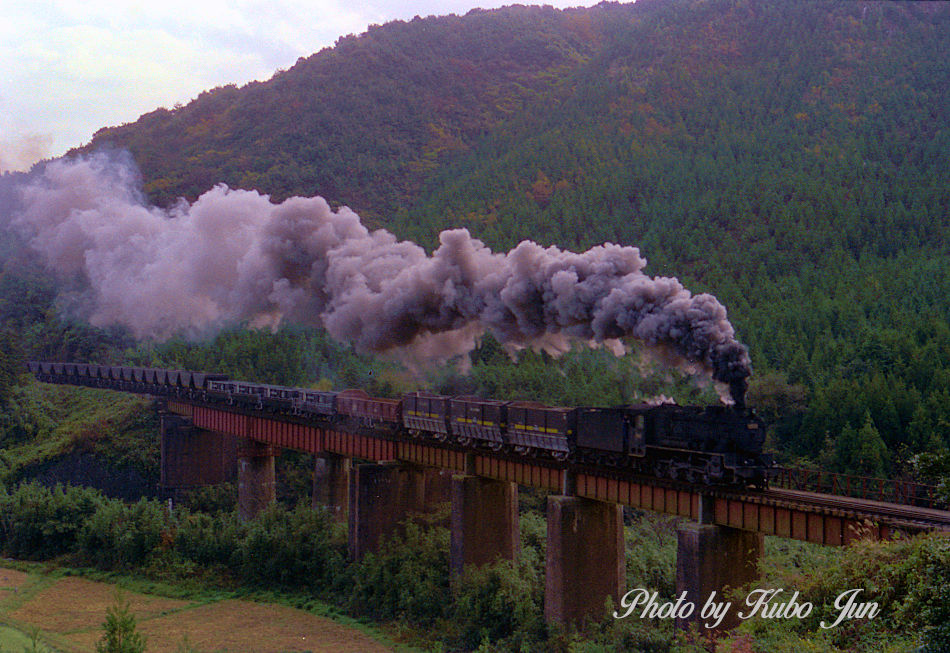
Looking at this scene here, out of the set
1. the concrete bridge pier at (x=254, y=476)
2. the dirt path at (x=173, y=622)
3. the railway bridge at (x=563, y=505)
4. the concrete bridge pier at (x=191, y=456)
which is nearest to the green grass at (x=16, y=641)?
the dirt path at (x=173, y=622)

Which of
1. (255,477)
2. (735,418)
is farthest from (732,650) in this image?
(255,477)

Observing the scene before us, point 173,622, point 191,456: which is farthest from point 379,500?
point 191,456

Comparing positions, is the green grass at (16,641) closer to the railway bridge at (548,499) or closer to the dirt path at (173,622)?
the dirt path at (173,622)

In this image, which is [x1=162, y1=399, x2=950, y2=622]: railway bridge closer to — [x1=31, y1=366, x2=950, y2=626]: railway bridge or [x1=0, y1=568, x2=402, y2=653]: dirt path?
[x1=31, y1=366, x2=950, y2=626]: railway bridge

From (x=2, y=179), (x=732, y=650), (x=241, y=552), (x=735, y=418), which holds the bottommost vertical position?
(x=241, y=552)

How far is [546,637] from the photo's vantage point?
3625 cm

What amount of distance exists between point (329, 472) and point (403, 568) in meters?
11.8

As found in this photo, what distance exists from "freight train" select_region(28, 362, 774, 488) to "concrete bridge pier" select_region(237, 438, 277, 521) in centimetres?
375

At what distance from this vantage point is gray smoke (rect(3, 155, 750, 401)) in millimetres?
35031

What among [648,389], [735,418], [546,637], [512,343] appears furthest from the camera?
[648,389]

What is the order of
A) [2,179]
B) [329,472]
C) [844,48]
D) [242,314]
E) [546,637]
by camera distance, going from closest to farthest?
[546,637]
[329,472]
[242,314]
[2,179]
[844,48]

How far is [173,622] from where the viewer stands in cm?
4244

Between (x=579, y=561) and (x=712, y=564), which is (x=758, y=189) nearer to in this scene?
(x=579, y=561)

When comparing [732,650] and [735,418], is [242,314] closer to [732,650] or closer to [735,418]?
[735,418]
